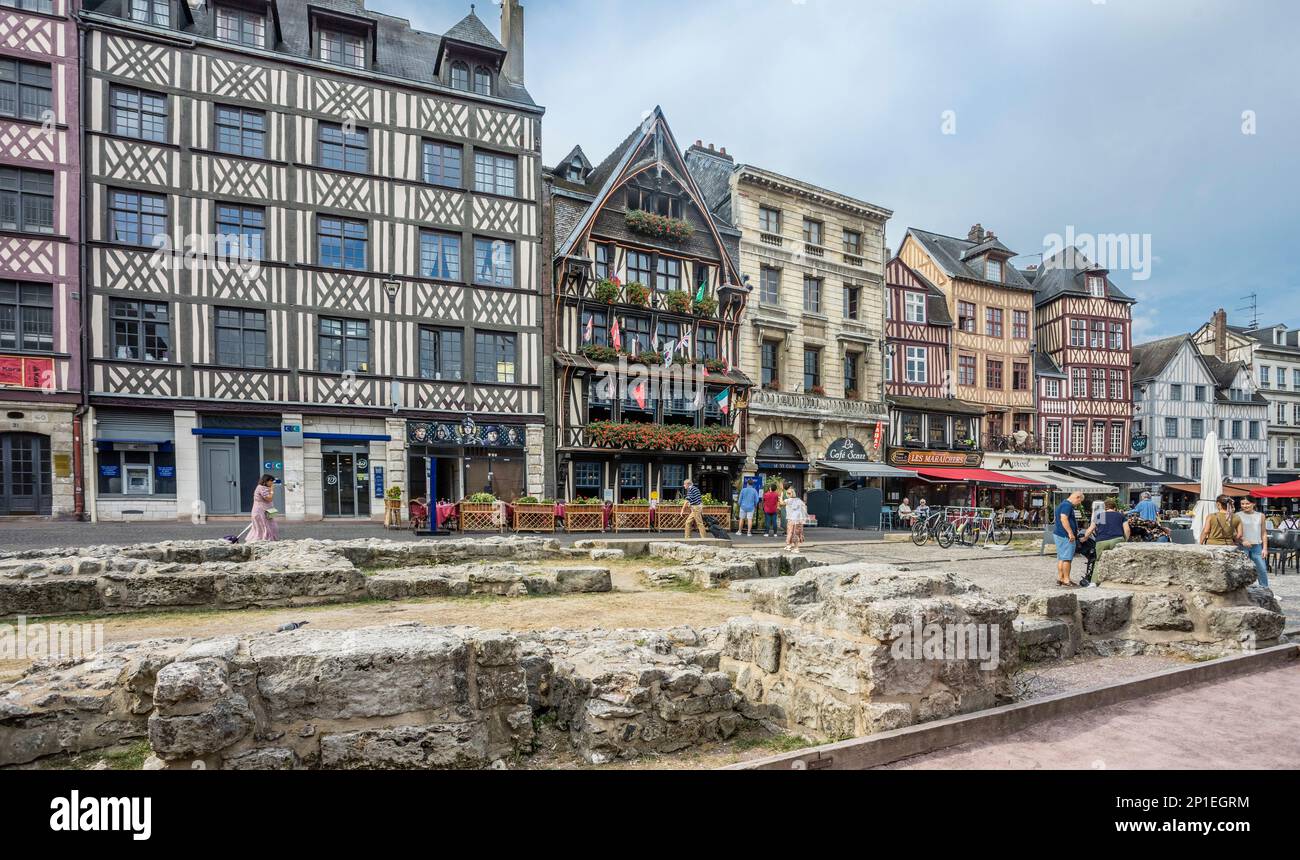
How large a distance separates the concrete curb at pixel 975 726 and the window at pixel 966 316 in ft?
102

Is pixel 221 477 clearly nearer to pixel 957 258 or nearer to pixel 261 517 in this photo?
pixel 261 517

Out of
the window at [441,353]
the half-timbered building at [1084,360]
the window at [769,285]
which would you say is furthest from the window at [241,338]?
the half-timbered building at [1084,360]

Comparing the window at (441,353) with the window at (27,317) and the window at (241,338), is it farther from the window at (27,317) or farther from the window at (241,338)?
the window at (27,317)

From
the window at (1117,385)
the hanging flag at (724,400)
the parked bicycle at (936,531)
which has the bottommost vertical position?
the parked bicycle at (936,531)

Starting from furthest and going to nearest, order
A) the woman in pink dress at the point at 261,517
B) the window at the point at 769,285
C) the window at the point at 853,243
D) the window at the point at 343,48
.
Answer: the window at the point at 853,243, the window at the point at 769,285, the window at the point at 343,48, the woman in pink dress at the point at 261,517

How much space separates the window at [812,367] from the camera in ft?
96.0

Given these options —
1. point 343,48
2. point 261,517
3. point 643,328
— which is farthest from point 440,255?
point 261,517

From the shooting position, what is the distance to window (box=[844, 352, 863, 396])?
30375 mm

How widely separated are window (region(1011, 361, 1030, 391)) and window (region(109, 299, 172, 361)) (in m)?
38.8

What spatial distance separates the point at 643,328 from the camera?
25.7m

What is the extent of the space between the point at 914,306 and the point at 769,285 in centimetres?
914

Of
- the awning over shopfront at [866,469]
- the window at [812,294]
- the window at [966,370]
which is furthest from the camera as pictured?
the window at [966,370]

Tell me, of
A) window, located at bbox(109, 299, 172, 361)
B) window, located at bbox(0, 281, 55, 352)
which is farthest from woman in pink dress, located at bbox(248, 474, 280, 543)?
window, located at bbox(0, 281, 55, 352)
